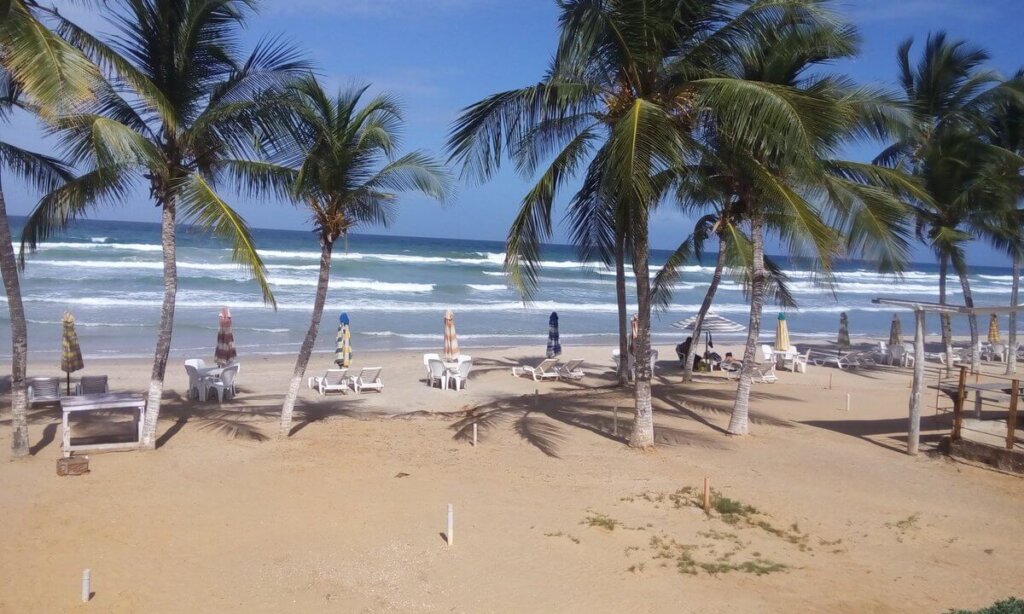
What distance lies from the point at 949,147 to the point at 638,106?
11402mm

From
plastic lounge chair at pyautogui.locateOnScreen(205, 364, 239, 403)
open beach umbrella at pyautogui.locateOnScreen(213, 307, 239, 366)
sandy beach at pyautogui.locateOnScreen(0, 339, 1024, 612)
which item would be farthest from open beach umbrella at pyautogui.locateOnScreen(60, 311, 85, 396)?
open beach umbrella at pyautogui.locateOnScreen(213, 307, 239, 366)

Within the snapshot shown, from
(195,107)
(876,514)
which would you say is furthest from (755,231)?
(195,107)

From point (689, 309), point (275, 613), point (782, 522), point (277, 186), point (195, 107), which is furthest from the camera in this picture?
point (689, 309)

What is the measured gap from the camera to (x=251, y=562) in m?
6.48

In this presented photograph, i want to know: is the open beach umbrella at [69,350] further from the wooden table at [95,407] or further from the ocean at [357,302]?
the wooden table at [95,407]

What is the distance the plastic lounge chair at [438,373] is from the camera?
606 inches

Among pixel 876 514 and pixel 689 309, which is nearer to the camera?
pixel 876 514

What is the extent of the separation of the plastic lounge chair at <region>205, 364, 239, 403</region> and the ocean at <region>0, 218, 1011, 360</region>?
235 centimetres

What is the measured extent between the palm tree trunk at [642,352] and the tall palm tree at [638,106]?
1 cm

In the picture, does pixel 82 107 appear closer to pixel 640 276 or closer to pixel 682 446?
pixel 640 276

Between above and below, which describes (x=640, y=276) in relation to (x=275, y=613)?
above

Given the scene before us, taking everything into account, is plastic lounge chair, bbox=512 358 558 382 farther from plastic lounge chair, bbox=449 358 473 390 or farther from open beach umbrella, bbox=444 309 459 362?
open beach umbrella, bbox=444 309 459 362

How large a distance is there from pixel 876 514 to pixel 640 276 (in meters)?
3.72

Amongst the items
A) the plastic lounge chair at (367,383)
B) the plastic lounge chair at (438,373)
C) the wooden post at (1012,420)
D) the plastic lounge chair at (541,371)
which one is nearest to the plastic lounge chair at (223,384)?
the plastic lounge chair at (367,383)
